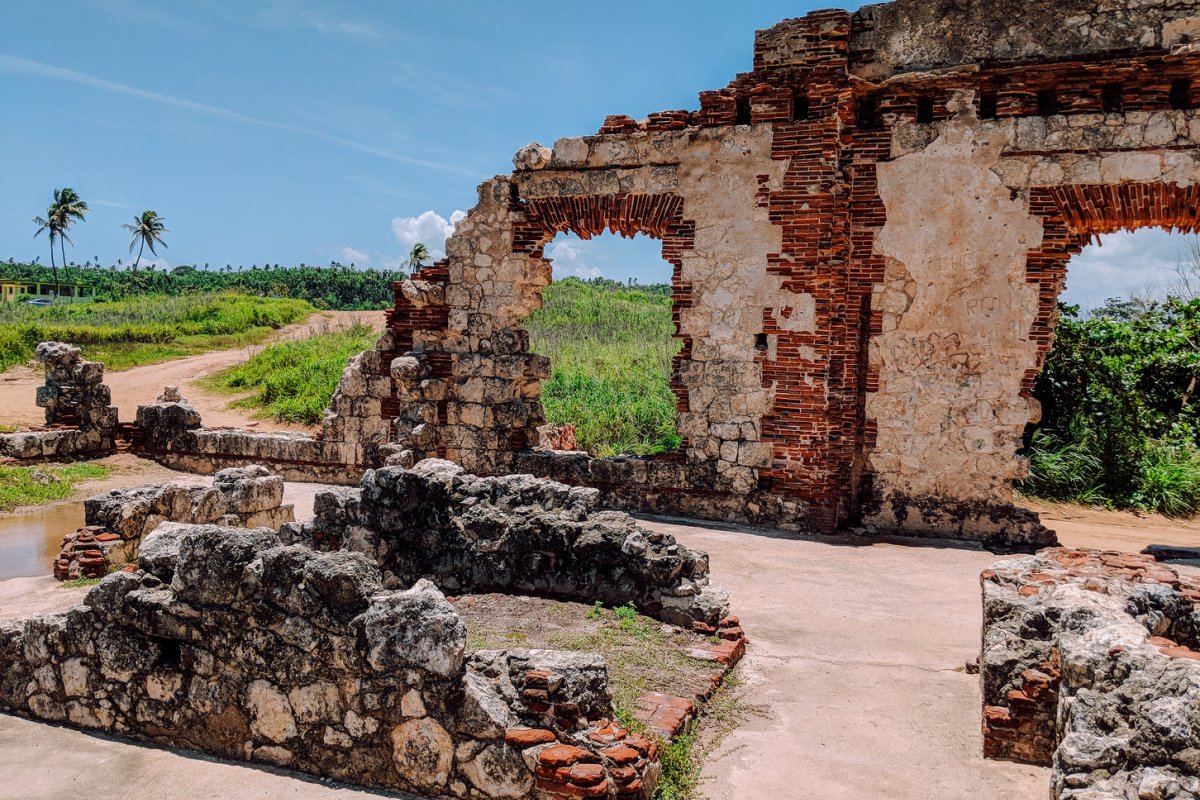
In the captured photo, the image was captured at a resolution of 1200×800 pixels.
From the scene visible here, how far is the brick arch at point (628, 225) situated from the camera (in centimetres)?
1046

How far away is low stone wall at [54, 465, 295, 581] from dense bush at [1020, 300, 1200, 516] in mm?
9657

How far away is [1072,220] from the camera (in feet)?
30.0

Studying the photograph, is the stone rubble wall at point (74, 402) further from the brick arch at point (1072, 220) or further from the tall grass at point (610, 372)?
the brick arch at point (1072, 220)

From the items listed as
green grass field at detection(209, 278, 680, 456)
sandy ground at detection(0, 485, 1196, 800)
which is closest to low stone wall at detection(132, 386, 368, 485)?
green grass field at detection(209, 278, 680, 456)

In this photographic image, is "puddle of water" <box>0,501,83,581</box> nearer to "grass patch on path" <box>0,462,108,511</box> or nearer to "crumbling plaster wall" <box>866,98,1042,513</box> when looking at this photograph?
"grass patch on path" <box>0,462,108,511</box>

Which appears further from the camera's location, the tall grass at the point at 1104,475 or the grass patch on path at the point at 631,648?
the tall grass at the point at 1104,475

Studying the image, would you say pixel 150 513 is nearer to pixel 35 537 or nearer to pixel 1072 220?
pixel 35 537

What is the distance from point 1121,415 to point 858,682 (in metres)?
9.05

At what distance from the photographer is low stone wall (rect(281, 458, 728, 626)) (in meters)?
6.22

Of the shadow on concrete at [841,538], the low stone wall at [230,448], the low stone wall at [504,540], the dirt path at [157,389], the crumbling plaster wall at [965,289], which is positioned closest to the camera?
the low stone wall at [504,540]

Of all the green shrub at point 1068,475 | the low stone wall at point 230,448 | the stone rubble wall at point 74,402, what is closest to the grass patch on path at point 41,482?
the stone rubble wall at point 74,402

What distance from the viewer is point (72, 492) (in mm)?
12500

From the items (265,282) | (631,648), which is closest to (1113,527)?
(631,648)

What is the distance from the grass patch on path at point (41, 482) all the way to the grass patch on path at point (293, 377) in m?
4.98
